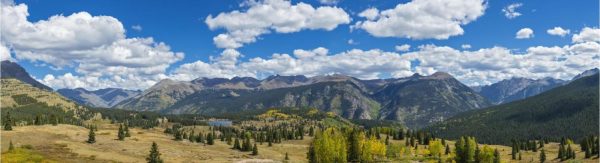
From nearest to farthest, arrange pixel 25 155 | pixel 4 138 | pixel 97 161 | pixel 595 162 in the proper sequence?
pixel 25 155
pixel 97 161
pixel 4 138
pixel 595 162

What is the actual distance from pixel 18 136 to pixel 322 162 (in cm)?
9916

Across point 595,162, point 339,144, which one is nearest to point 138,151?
point 339,144

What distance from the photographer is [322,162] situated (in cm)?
16862

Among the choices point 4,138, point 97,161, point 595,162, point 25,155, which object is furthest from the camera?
point 595,162

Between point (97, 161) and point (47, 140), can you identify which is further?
point (47, 140)

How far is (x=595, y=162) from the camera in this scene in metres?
190

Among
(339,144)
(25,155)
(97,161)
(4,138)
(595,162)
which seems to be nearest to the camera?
(25,155)

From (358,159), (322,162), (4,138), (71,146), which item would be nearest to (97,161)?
(71,146)

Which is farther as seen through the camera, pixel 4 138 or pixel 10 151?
pixel 4 138

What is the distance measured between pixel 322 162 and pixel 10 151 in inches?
3470

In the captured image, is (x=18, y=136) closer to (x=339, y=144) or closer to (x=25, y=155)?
(x=25, y=155)

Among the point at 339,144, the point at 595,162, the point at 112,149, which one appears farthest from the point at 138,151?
the point at 595,162

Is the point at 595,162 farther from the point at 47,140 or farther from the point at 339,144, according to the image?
the point at 47,140

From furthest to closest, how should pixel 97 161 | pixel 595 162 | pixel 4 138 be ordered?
pixel 595 162, pixel 4 138, pixel 97 161
